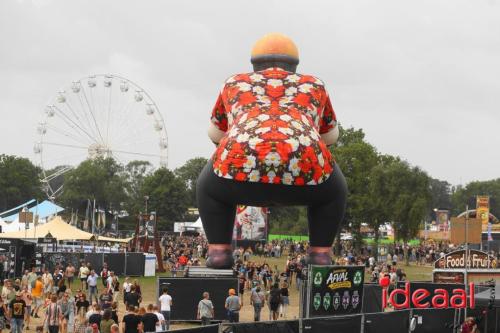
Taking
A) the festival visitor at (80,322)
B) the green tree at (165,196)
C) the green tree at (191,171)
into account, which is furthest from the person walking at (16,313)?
the green tree at (191,171)

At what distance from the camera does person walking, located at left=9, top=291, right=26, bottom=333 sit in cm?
1881

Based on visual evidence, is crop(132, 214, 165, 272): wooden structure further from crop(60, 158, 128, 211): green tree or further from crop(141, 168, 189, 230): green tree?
crop(60, 158, 128, 211): green tree

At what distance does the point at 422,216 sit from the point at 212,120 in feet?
128

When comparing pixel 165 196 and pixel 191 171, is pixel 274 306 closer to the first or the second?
pixel 165 196

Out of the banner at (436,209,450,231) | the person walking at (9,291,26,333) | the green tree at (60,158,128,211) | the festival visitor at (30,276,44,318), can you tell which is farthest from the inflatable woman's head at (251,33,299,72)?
the green tree at (60,158,128,211)

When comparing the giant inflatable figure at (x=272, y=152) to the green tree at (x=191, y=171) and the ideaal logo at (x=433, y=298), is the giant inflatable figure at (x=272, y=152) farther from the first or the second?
the green tree at (x=191, y=171)

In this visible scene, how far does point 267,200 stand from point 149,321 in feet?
9.22

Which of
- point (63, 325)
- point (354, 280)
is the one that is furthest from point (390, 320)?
point (63, 325)

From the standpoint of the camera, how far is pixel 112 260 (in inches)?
1451

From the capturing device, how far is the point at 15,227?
5466 centimetres

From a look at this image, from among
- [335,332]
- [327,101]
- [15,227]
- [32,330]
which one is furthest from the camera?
[15,227]

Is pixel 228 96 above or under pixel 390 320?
above

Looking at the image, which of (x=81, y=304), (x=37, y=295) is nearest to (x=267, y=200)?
(x=81, y=304)

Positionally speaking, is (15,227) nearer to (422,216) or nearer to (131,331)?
(422,216)
